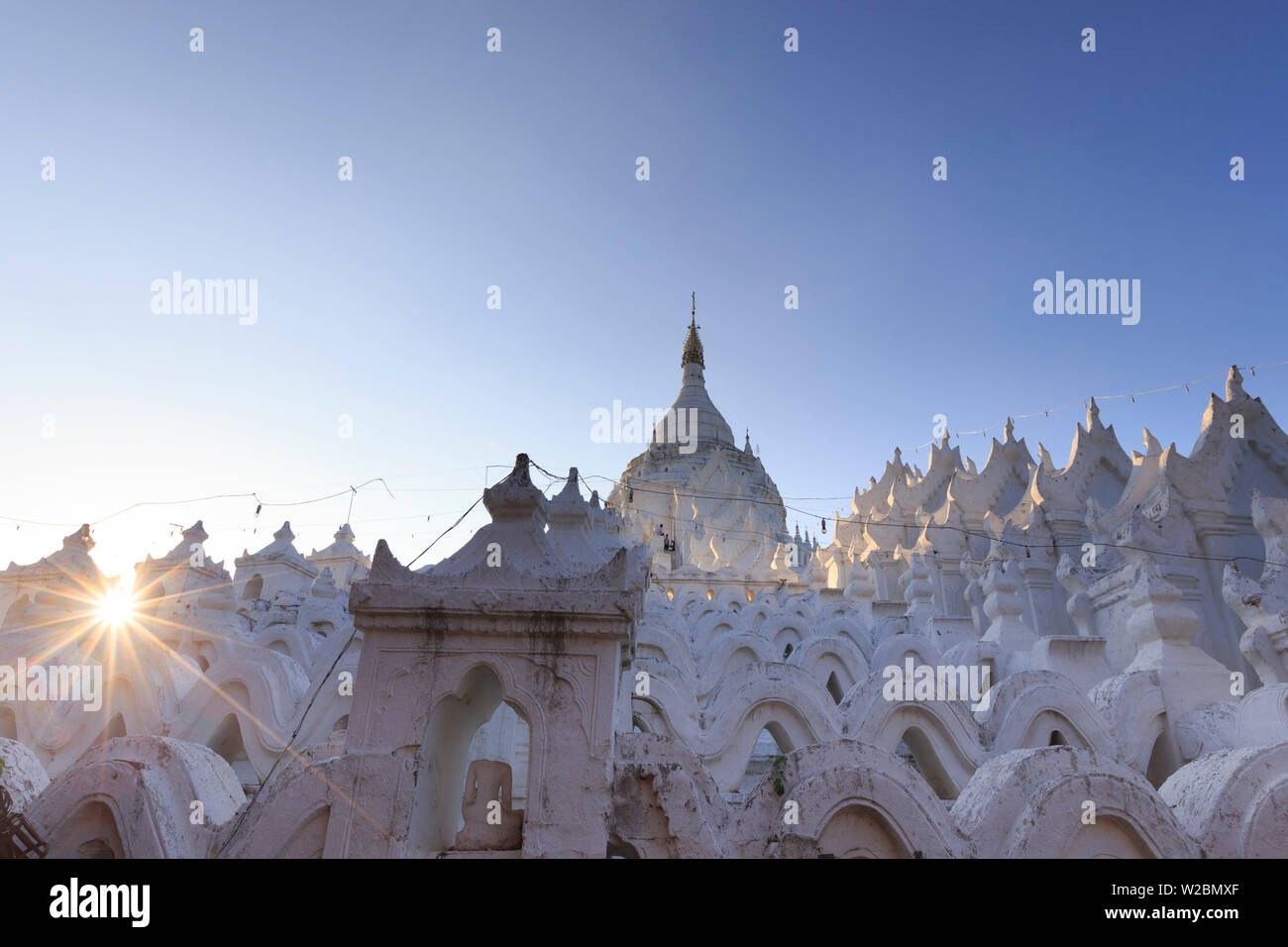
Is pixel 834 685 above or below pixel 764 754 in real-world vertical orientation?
above

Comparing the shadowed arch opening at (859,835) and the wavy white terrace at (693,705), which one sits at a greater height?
the wavy white terrace at (693,705)

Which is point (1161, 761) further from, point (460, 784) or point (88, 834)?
point (88, 834)

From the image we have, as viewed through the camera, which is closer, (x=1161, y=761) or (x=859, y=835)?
(x=859, y=835)

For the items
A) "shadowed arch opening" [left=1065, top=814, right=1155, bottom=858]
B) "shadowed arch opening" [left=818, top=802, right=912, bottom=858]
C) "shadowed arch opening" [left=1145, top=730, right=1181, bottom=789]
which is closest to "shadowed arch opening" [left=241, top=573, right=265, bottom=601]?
"shadowed arch opening" [left=818, top=802, right=912, bottom=858]

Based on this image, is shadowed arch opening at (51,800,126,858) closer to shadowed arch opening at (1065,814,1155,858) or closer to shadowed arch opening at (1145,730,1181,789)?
shadowed arch opening at (1065,814,1155,858)

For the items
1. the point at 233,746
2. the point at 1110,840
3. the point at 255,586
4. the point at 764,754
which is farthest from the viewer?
the point at 255,586

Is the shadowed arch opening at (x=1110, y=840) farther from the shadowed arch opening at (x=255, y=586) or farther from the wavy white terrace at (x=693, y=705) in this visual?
the shadowed arch opening at (x=255, y=586)

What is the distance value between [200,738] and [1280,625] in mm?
13625

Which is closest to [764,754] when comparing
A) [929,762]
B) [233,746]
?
[929,762]

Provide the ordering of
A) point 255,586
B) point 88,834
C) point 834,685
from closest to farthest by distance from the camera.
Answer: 1. point 88,834
2. point 834,685
3. point 255,586

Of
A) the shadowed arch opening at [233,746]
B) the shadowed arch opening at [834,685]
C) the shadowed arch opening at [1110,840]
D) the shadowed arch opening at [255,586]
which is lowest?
the shadowed arch opening at [1110,840]

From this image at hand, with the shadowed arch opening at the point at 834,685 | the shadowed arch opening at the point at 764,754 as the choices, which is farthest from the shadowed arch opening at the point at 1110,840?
the shadowed arch opening at the point at 834,685

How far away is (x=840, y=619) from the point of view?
17.5 metres
